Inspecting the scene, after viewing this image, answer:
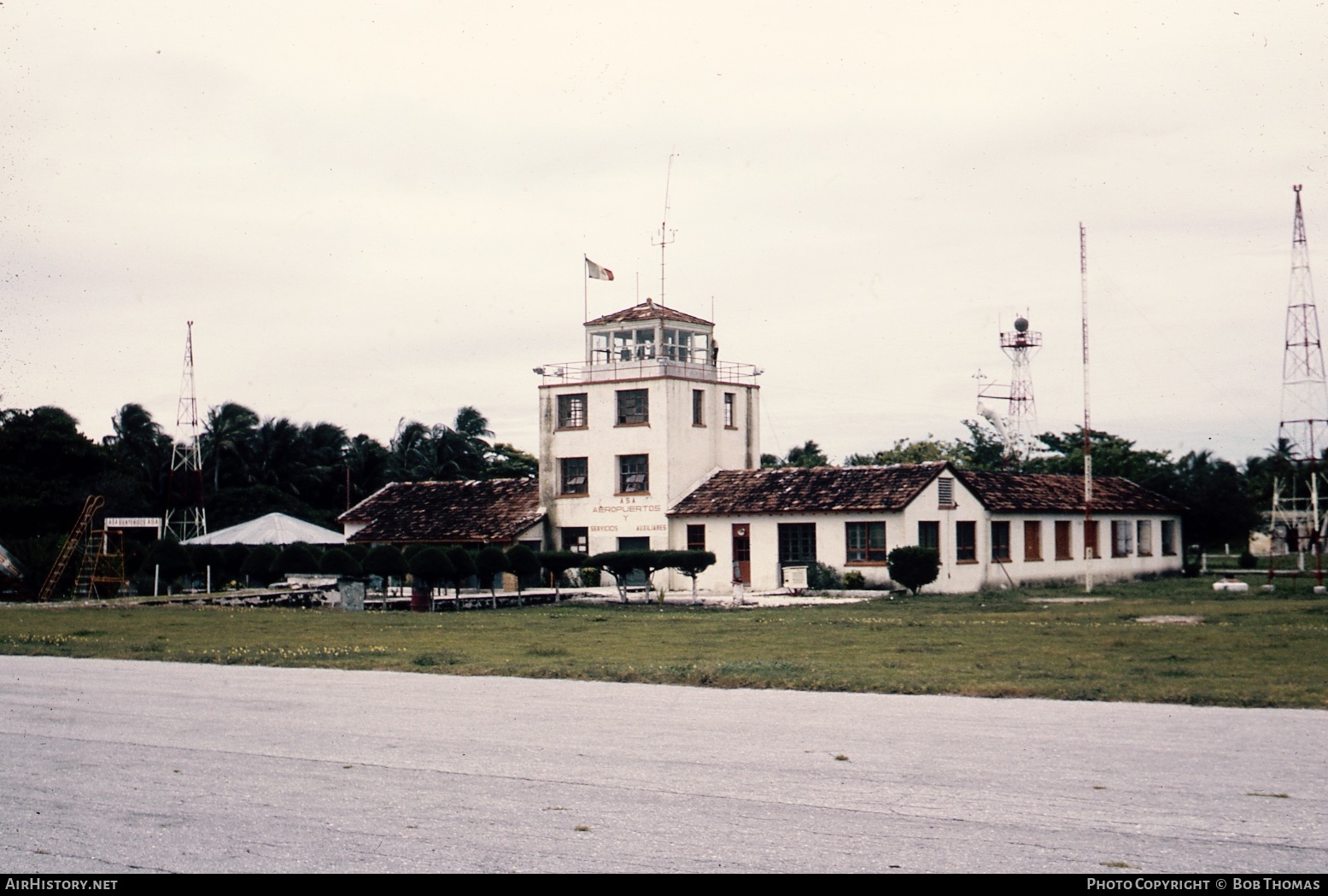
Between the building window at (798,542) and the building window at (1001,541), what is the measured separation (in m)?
6.89

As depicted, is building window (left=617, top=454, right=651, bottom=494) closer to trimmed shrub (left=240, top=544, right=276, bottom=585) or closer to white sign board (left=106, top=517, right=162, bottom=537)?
trimmed shrub (left=240, top=544, right=276, bottom=585)

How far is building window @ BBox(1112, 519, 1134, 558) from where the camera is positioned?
56125mm

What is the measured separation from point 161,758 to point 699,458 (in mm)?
40535

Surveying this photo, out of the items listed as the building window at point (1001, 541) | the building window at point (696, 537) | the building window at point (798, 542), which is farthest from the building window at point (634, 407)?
the building window at point (1001, 541)

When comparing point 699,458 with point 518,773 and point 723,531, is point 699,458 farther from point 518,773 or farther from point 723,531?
point 518,773

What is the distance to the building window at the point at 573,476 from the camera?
52.5 meters

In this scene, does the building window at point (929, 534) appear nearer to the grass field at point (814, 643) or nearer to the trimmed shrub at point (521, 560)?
the grass field at point (814, 643)

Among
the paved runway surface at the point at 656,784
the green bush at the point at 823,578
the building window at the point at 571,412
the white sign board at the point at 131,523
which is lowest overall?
the green bush at the point at 823,578

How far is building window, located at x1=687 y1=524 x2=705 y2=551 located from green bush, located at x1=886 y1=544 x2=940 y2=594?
787 centimetres

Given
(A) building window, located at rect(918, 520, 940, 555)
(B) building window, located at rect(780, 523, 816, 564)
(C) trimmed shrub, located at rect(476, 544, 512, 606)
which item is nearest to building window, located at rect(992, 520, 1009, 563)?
(A) building window, located at rect(918, 520, 940, 555)

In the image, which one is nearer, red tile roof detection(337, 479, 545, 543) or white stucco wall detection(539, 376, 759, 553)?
white stucco wall detection(539, 376, 759, 553)

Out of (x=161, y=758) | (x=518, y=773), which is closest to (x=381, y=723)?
(x=161, y=758)

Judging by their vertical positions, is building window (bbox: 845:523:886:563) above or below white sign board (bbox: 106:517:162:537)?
below

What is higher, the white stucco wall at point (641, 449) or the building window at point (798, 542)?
the white stucco wall at point (641, 449)
